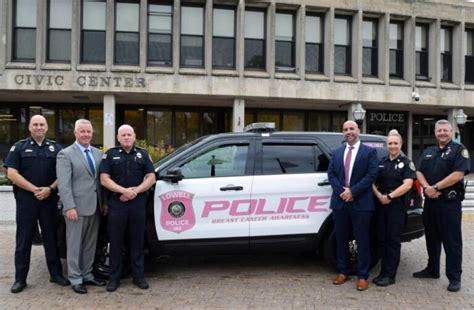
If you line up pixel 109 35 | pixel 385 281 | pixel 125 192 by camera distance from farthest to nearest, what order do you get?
1. pixel 109 35
2. pixel 385 281
3. pixel 125 192

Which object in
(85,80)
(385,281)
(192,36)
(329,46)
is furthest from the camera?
(329,46)

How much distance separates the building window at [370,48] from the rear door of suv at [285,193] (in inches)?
565

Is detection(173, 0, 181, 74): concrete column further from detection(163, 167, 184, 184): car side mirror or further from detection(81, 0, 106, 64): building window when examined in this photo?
detection(163, 167, 184, 184): car side mirror

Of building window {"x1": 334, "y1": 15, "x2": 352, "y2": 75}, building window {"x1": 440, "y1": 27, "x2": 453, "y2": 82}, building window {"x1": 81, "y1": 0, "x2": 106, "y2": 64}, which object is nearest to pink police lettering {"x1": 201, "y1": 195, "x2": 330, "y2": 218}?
building window {"x1": 81, "y1": 0, "x2": 106, "y2": 64}

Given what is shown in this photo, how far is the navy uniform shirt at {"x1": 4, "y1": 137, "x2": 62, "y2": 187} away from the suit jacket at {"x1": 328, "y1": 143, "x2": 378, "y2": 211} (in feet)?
10.8

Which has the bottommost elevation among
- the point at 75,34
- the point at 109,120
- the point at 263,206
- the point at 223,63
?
the point at 263,206

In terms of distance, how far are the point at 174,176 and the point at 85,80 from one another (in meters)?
11.9

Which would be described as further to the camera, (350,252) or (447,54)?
(447,54)

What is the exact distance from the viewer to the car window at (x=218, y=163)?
18.2ft

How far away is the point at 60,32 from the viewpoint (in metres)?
16.3

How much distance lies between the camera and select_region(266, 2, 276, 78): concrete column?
17.2 meters

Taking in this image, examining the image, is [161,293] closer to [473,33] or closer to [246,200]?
[246,200]

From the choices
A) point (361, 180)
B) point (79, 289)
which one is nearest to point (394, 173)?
point (361, 180)

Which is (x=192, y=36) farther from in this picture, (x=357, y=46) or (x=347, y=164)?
Result: (x=347, y=164)
